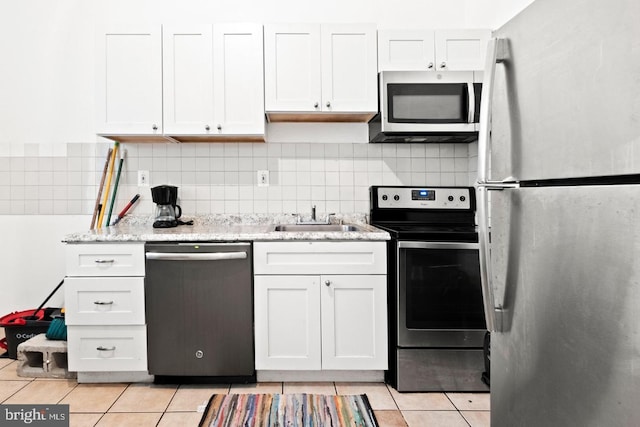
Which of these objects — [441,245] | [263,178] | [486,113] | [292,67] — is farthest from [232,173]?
[486,113]

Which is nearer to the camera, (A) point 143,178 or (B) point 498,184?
(B) point 498,184

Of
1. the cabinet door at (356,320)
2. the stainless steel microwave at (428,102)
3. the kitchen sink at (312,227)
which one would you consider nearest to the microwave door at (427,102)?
the stainless steel microwave at (428,102)

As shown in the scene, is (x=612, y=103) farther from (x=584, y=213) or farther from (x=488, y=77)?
(x=488, y=77)

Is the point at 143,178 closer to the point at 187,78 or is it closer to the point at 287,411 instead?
the point at 187,78

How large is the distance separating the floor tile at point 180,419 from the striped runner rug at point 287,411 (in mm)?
39

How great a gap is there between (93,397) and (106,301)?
19.0 inches

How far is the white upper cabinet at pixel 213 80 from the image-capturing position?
2502mm

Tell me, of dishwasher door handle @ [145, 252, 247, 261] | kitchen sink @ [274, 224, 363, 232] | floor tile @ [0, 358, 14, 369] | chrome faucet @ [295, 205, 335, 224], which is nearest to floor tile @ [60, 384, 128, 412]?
floor tile @ [0, 358, 14, 369]

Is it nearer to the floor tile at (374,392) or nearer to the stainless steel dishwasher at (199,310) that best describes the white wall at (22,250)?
the stainless steel dishwasher at (199,310)

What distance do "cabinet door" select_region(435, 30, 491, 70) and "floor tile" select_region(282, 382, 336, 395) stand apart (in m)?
2.02

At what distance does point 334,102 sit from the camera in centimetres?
256

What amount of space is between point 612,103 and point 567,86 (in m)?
0.12

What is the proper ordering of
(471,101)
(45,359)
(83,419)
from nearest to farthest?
(83,419) < (45,359) < (471,101)

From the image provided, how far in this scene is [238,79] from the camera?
2.52 metres
